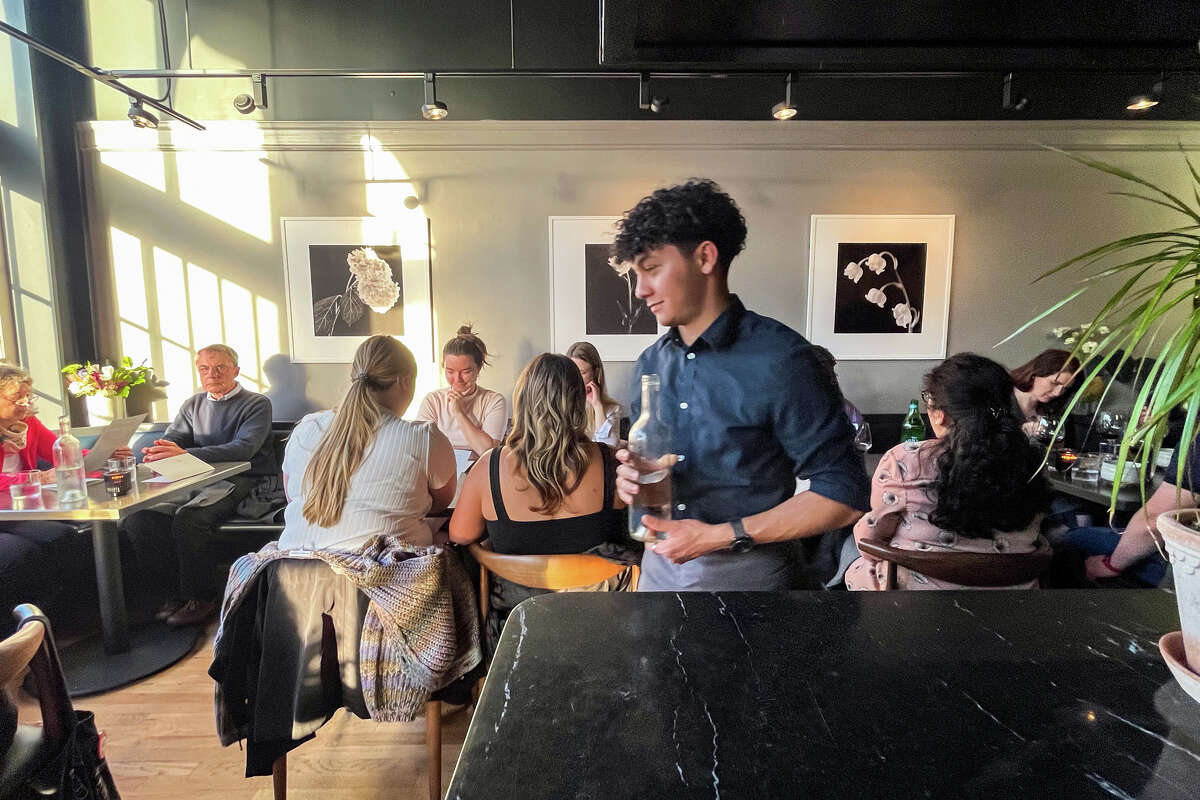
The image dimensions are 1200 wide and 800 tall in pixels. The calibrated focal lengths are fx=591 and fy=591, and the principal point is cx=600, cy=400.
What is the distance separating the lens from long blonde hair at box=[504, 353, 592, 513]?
1.82m

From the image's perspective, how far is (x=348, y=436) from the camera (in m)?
1.81

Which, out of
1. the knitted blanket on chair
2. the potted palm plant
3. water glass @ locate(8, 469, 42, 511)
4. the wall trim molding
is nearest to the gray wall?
the wall trim molding

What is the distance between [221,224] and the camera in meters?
4.06

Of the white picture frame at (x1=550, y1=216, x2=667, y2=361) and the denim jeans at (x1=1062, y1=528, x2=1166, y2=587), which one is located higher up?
the white picture frame at (x1=550, y1=216, x2=667, y2=361)

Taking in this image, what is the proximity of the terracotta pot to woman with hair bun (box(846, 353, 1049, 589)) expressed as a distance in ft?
3.96

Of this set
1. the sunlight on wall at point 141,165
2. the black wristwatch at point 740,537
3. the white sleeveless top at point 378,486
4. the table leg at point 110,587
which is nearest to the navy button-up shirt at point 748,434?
the black wristwatch at point 740,537

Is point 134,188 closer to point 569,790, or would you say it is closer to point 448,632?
point 448,632

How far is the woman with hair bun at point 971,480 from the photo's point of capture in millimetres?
1756

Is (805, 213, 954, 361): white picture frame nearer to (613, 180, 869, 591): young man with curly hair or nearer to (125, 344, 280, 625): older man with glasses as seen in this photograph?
(613, 180, 869, 591): young man with curly hair

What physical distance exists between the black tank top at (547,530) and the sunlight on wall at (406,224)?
2506 mm

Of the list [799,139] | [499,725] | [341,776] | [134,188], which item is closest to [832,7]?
[499,725]

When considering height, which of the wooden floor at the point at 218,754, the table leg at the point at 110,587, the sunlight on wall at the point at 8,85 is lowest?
the wooden floor at the point at 218,754

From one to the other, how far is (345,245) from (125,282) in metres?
1.56

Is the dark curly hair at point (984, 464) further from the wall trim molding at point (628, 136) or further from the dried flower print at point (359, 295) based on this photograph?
the dried flower print at point (359, 295)
